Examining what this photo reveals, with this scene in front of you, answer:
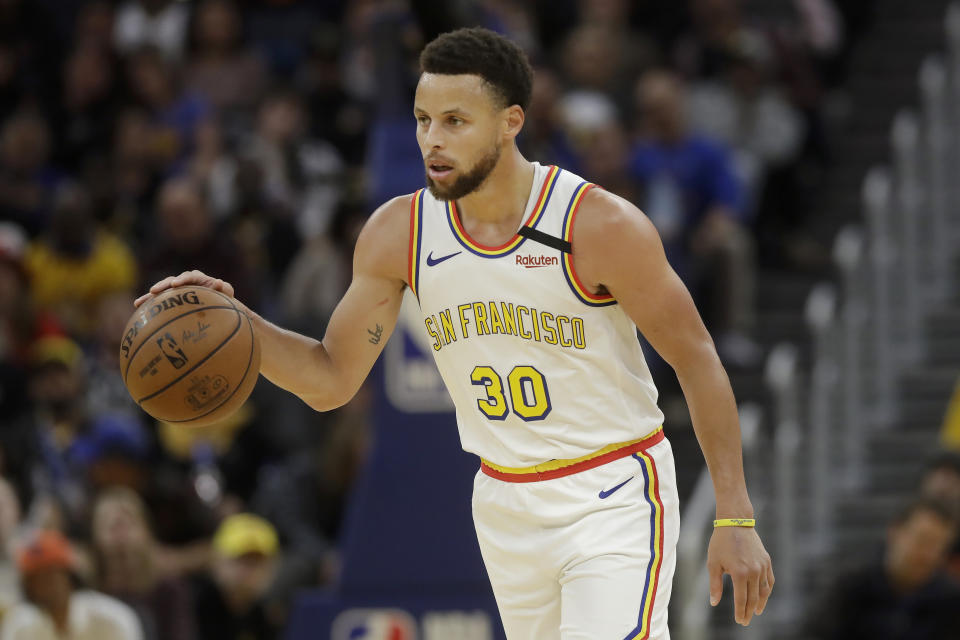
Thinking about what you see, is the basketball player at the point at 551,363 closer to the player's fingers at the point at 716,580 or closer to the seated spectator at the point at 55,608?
the player's fingers at the point at 716,580

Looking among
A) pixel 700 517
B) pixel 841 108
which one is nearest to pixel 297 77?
pixel 841 108

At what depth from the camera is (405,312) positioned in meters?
8.38

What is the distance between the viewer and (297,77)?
45.2 ft

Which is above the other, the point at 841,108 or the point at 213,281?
the point at 841,108

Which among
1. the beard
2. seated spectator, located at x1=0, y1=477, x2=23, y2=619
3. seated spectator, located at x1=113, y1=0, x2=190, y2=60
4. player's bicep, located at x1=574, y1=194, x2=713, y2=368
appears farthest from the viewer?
seated spectator, located at x1=113, y1=0, x2=190, y2=60

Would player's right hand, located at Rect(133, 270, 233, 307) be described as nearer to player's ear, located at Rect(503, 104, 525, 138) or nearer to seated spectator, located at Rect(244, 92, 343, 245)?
player's ear, located at Rect(503, 104, 525, 138)

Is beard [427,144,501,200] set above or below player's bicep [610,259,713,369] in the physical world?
above

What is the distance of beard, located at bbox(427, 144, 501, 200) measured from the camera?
15.9 feet

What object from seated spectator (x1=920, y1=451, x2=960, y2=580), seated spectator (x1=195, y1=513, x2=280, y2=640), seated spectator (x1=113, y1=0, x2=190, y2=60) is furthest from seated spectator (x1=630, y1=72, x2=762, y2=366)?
seated spectator (x1=113, y1=0, x2=190, y2=60)

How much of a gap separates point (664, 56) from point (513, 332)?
337 inches

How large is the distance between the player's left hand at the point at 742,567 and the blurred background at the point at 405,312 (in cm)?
364

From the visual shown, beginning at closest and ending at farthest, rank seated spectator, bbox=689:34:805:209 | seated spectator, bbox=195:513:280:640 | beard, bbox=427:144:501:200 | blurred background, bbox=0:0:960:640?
beard, bbox=427:144:501:200 < blurred background, bbox=0:0:960:640 < seated spectator, bbox=195:513:280:640 < seated spectator, bbox=689:34:805:209

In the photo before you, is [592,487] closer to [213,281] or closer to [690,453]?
[213,281]

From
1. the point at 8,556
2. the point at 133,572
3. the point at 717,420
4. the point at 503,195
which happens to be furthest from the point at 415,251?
the point at 133,572
